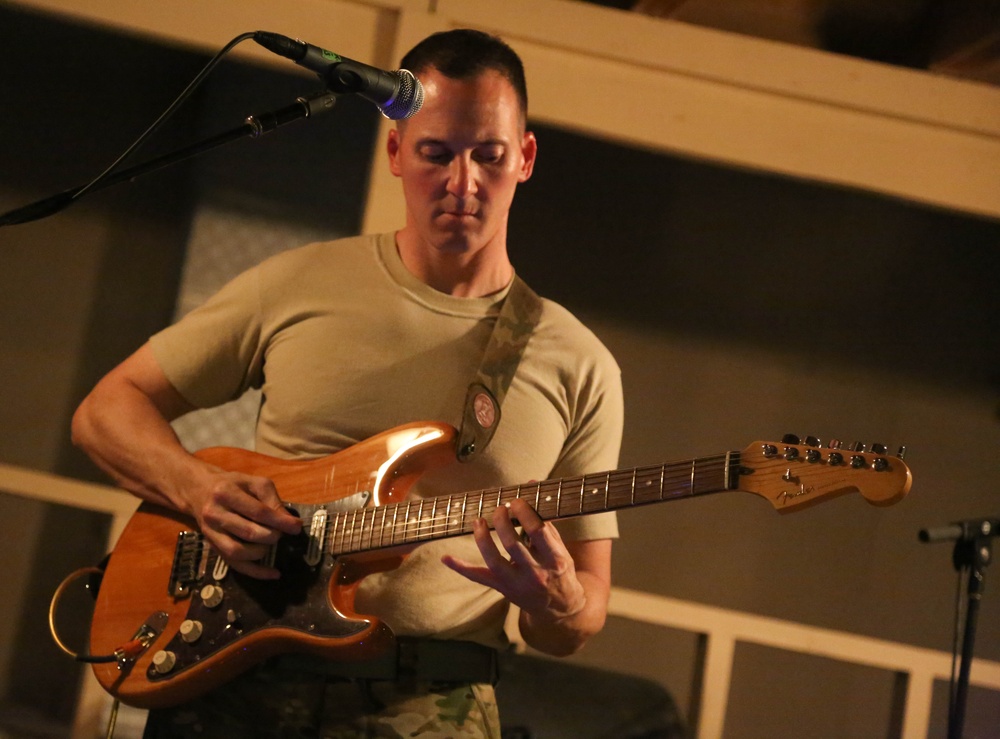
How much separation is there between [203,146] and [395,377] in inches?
23.8

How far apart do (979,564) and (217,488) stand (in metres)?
1.80

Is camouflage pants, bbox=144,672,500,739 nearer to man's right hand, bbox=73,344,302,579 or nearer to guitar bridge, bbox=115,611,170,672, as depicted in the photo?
guitar bridge, bbox=115,611,170,672

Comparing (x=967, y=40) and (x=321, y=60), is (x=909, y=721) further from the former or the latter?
(x=321, y=60)

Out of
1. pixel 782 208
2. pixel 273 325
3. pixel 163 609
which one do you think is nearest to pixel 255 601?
pixel 163 609

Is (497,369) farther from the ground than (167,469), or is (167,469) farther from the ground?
(497,369)

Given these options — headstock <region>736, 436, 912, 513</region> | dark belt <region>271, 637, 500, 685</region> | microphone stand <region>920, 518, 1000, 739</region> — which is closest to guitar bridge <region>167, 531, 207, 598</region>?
dark belt <region>271, 637, 500, 685</region>

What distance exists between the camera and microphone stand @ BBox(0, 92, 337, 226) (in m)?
1.51

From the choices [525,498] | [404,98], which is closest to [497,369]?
[525,498]

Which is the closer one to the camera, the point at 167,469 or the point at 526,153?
the point at 167,469

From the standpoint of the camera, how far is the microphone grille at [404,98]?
146 centimetres

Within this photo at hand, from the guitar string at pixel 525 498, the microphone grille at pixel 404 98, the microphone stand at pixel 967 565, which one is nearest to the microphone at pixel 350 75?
the microphone grille at pixel 404 98

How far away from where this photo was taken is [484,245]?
210 cm

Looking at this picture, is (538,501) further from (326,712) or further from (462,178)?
(462,178)

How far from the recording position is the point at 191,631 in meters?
1.78
